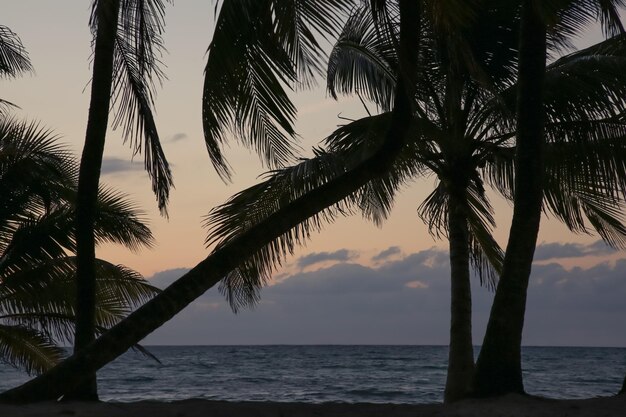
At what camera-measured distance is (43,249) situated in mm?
14016

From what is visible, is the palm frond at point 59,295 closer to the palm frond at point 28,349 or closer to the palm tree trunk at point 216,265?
the palm frond at point 28,349

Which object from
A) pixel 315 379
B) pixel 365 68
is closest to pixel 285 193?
pixel 365 68

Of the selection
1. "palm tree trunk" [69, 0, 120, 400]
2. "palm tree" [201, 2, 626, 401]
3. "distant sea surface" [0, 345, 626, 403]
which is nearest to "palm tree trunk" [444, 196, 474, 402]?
"palm tree" [201, 2, 626, 401]

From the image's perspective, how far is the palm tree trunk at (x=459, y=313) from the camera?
1282 centimetres

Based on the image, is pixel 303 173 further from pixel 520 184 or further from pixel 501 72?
pixel 501 72

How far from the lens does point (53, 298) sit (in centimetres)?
1436

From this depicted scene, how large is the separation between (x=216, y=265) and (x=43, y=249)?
598cm

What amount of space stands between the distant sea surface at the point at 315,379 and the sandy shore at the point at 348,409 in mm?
25748

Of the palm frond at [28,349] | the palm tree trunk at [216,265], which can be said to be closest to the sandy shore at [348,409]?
the palm tree trunk at [216,265]

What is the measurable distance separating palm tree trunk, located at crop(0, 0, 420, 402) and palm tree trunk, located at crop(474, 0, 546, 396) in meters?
2.01

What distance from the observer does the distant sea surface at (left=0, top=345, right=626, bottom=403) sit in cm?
3925

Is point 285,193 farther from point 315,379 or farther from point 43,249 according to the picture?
point 315,379

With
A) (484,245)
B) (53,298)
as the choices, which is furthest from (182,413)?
(484,245)

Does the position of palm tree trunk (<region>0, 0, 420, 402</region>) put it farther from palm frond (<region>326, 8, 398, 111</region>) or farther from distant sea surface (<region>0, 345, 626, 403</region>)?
distant sea surface (<region>0, 345, 626, 403</region>)
